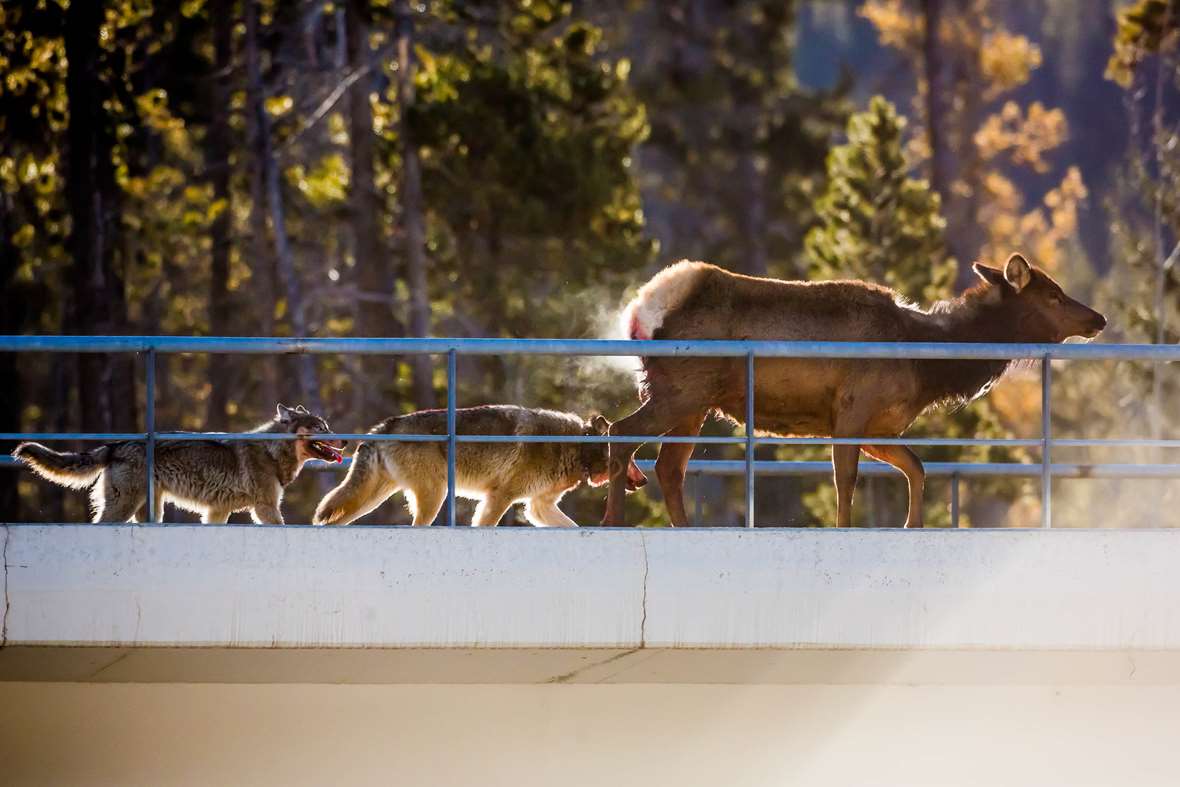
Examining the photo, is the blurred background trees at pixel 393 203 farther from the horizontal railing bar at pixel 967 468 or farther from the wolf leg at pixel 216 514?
the wolf leg at pixel 216 514

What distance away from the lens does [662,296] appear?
39.2ft

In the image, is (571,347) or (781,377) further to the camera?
(781,377)

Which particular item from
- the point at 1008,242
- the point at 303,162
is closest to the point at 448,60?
the point at 303,162

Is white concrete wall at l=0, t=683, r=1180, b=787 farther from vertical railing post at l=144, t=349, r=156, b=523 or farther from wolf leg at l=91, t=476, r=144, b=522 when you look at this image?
wolf leg at l=91, t=476, r=144, b=522

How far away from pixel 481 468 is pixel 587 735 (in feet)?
10.8

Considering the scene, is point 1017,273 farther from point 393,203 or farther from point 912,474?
point 393,203

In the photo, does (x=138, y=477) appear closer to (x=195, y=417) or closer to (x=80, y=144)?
(x=80, y=144)

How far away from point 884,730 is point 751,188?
40936mm

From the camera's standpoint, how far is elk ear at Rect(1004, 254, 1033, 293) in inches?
501

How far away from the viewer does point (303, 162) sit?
38.5 metres

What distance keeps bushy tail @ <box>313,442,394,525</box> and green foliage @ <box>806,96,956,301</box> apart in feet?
80.6

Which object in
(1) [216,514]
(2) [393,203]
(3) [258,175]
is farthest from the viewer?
(2) [393,203]

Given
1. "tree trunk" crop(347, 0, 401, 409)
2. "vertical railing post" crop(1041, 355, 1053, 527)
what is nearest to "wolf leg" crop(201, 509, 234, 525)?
"vertical railing post" crop(1041, 355, 1053, 527)

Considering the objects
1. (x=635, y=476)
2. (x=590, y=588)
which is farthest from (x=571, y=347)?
(x=635, y=476)
